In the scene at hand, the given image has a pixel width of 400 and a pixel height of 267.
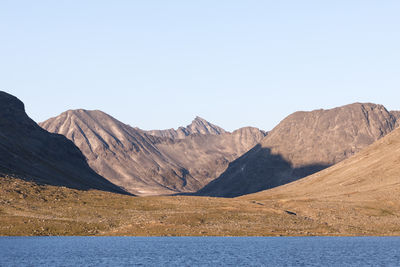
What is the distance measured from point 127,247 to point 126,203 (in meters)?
67.9

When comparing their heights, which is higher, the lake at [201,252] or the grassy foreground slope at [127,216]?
the grassy foreground slope at [127,216]

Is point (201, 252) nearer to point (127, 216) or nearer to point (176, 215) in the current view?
point (176, 215)

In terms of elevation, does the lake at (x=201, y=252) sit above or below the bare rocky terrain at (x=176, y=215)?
below

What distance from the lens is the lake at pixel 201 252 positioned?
3452 inches

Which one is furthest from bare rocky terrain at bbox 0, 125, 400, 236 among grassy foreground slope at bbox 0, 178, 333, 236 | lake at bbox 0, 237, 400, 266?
lake at bbox 0, 237, 400, 266

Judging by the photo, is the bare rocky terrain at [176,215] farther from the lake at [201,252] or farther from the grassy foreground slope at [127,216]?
the lake at [201,252]

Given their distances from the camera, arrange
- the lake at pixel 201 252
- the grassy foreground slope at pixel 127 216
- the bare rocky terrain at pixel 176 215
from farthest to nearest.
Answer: the bare rocky terrain at pixel 176 215 → the grassy foreground slope at pixel 127 216 → the lake at pixel 201 252

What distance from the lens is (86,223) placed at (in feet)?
456

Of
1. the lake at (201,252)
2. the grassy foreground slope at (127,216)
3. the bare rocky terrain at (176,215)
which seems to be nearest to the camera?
the lake at (201,252)

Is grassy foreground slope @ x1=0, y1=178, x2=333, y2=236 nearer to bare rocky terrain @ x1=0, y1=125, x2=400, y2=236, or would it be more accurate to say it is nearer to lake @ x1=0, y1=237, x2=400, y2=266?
bare rocky terrain @ x1=0, y1=125, x2=400, y2=236

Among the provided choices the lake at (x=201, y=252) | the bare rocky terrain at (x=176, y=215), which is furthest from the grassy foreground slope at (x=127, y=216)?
the lake at (x=201, y=252)

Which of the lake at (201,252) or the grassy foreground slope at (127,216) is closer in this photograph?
the lake at (201,252)

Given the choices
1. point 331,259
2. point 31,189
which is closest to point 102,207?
point 31,189

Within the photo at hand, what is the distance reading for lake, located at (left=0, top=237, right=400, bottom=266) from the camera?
8769 centimetres
